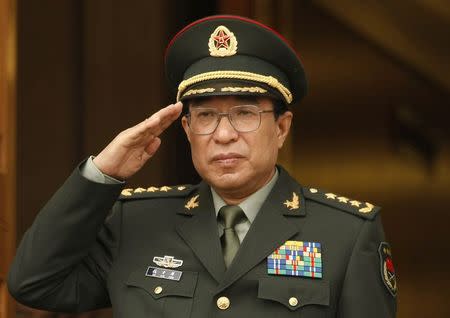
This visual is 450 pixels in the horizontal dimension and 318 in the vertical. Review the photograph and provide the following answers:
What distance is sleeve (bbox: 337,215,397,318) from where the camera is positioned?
2521 mm

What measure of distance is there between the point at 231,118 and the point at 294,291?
0.43 m

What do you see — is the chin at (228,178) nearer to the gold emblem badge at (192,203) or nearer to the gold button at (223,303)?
the gold emblem badge at (192,203)

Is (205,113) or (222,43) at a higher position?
(222,43)

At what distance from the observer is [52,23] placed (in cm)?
452

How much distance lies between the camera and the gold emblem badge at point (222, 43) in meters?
2.71

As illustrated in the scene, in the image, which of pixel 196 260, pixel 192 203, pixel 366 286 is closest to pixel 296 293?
pixel 366 286

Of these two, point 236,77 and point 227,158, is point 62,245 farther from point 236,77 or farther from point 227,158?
point 236,77

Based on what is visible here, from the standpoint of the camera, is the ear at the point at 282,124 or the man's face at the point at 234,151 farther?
the ear at the point at 282,124

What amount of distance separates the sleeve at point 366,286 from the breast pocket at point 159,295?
36cm

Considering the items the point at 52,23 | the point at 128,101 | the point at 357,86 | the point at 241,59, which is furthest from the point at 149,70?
the point at 241,59

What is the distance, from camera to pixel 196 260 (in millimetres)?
2654

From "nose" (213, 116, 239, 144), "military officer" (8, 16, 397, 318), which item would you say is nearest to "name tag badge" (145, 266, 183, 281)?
"military officer" (8, 16, 397, 318)

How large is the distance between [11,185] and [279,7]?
1490mm

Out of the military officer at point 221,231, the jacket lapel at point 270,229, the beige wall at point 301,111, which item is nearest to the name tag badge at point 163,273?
the military officer at point 221,231
